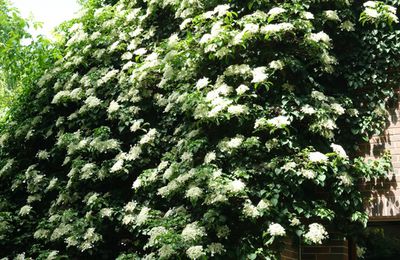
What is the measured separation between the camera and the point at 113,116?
6.98m

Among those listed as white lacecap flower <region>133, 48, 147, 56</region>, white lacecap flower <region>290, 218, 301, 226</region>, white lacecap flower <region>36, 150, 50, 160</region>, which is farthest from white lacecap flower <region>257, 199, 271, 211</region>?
white lacecap flower <region>36, 150, 50, 160</region>

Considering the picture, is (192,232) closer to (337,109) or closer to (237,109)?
(237,109)

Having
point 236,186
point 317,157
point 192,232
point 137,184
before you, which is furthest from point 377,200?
point 137,184

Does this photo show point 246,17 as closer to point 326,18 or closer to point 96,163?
point 326,18

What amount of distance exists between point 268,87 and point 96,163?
2790 mm

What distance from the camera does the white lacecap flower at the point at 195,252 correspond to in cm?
500

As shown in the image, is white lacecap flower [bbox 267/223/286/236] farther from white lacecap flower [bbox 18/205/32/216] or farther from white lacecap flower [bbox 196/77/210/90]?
white lacecap flower [bbox 18/205/32/216]

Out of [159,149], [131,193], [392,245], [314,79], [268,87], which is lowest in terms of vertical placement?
[392,245]

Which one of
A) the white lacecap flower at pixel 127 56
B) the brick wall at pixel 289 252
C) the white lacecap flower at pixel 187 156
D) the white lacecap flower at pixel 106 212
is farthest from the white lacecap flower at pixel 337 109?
the white lacecap flower at pixel 127 56

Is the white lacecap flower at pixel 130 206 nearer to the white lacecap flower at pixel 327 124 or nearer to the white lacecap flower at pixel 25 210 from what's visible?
the white lacecap flower at pixel 25 210

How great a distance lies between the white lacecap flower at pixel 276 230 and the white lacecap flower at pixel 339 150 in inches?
42.6

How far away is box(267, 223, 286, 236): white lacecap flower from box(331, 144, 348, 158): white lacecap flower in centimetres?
108

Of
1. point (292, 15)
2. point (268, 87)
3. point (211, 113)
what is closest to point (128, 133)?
point (211, 113)

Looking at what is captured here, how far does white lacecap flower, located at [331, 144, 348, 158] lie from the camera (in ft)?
17.8
